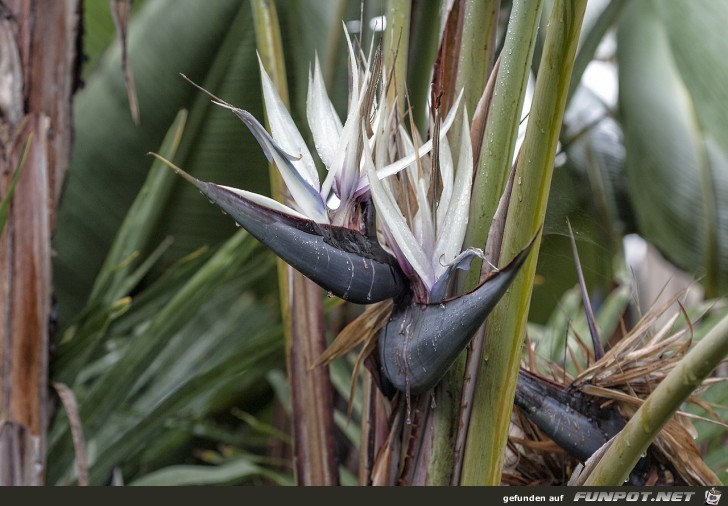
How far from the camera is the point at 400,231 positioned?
29cm

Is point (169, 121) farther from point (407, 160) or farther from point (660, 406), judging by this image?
point (660, 406)

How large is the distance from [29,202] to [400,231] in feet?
1.13

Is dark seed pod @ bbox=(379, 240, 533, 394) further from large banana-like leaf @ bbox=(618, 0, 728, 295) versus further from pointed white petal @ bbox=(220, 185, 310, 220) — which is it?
large banana-like leaf @ bbox=(618, 0, 728, 295)

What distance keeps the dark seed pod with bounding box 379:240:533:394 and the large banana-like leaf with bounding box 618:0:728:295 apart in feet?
3.15

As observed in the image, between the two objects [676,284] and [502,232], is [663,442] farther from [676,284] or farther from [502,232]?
[676,284]

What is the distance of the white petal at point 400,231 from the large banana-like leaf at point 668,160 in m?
0.97

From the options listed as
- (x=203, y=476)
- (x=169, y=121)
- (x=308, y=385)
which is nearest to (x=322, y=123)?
(x=308, y=385)

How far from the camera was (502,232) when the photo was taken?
29 centimetres

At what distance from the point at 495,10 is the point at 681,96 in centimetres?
106

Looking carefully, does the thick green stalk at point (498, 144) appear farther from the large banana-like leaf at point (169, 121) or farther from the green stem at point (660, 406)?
the large banana-like leaf at point (169, 121)

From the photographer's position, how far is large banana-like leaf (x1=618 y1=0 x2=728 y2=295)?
120cm

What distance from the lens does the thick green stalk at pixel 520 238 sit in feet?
0.88

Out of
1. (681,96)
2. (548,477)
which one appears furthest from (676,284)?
(548,477)

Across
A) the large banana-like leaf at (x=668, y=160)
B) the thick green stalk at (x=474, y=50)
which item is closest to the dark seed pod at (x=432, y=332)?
the thick green stalk at (x=474, y=50)
